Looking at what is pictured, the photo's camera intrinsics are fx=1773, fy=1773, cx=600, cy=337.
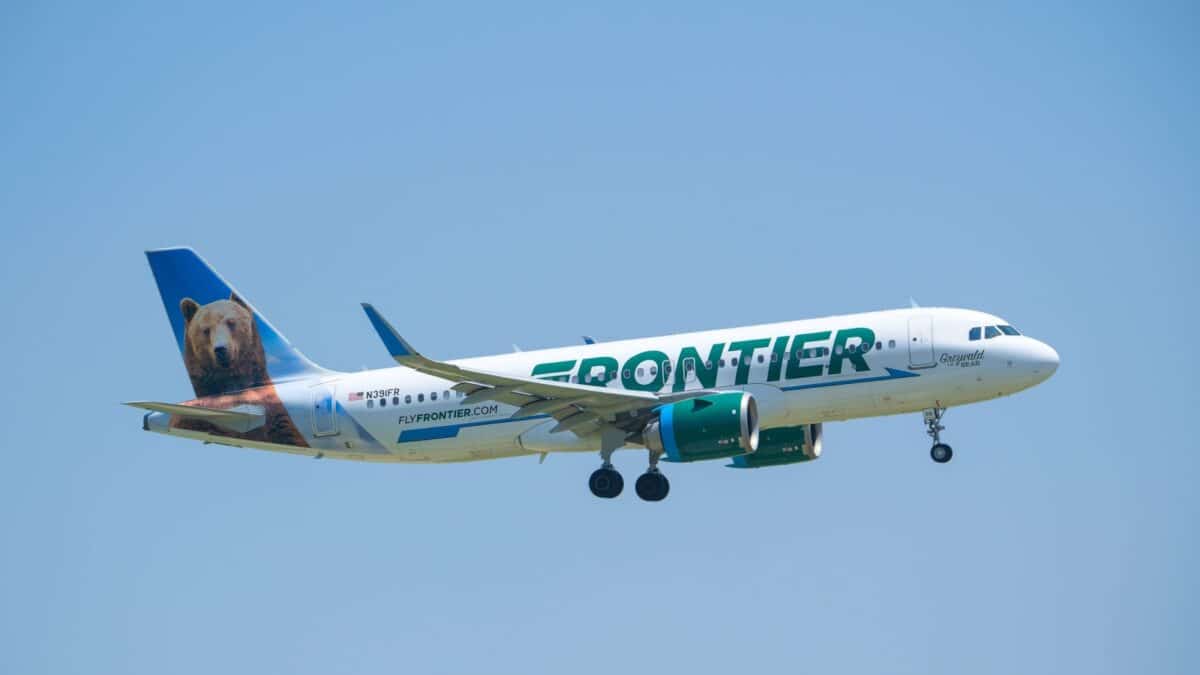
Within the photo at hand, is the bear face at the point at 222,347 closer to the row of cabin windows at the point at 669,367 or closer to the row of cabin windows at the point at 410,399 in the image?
the row of cabin windows at the point at 410,399

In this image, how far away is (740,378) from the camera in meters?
52.4

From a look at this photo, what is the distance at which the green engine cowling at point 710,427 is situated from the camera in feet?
167

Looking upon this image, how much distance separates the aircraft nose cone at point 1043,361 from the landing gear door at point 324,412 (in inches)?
864

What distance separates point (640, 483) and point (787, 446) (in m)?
5.49

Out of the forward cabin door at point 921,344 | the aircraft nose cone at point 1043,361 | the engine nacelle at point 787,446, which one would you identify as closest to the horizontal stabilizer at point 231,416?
the engine nacelle at point 787,446

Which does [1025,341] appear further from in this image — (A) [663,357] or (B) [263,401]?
(B) [263,401]

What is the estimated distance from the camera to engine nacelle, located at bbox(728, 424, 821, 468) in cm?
5628

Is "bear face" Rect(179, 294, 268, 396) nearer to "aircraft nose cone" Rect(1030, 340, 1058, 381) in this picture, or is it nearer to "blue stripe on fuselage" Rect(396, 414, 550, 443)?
"blue stripe on fuselage" Rect(396, 414, 550, 443)

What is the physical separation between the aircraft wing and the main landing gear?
4.55 feet

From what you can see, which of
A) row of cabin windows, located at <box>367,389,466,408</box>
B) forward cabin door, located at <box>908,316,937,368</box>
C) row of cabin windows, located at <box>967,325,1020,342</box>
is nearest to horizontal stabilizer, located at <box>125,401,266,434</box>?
row of cabin windows, located at <box>367,389,466,408</box>

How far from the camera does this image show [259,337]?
60.1 m

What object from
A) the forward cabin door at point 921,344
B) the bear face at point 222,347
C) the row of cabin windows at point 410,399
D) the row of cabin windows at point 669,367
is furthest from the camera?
the bear face at point 222,347

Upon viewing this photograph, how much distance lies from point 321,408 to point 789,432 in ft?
49.5

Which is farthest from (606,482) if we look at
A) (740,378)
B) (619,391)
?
(740,378)
